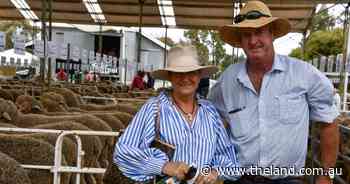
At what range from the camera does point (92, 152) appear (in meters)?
6.52

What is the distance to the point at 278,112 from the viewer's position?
2836 millimetres

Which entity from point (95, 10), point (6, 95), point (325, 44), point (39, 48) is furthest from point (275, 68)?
point (325, 44)

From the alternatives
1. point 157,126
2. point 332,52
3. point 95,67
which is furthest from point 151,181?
point 332,52

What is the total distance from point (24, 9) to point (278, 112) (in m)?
22.1

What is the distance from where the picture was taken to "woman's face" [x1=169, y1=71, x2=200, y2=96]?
9.16 ft

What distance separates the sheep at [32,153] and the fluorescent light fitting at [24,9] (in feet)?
61.0

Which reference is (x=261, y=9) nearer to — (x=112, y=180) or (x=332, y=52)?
(x=112, y=180)

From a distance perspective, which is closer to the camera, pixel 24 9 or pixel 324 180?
pixel 324 180

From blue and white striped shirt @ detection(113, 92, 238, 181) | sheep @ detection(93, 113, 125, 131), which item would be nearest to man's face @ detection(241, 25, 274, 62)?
blue and white striped shirt @ detection(113, 92, 238, 181)

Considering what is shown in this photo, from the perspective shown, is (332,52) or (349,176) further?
(332,52)

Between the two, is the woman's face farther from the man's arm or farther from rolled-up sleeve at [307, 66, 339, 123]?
the man's arm

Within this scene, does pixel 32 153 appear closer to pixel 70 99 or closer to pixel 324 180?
pixel 324 180

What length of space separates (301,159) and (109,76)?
26.4m

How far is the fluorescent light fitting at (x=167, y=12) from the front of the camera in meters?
22.0
